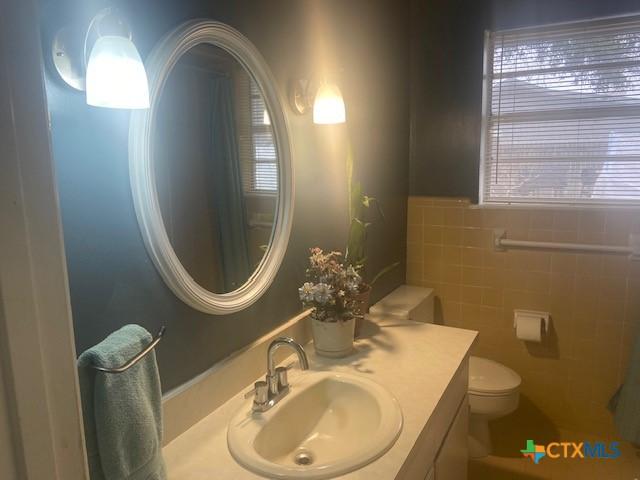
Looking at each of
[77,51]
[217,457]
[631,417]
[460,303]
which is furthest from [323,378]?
[631,417]

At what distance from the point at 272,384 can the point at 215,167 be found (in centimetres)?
59

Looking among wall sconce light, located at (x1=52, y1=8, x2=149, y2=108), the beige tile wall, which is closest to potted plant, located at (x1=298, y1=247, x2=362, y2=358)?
wall sconce light, located at (x1=52, y1=8, x2=149, y2=108)

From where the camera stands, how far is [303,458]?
4.08 feet

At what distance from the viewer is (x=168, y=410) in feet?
3.63

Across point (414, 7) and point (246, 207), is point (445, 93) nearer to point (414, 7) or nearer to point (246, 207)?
point (414, 7)

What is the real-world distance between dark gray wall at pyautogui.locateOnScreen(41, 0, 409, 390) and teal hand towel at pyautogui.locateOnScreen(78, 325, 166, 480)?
0.14 meters

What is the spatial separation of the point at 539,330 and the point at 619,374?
0.43 metres

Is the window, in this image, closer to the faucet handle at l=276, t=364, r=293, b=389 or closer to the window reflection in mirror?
the window reflection in mirror

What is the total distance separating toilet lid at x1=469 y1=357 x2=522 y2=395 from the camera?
7.11ft

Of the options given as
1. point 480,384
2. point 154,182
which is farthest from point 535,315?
point 154,182

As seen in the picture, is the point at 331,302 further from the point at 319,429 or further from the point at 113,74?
the point at 113,74

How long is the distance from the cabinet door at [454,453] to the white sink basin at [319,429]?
0.96ft

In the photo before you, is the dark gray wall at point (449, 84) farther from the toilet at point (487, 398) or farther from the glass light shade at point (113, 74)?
the glass light shade at point (113, 74)

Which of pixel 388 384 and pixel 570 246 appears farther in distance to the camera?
pixel 570 246
